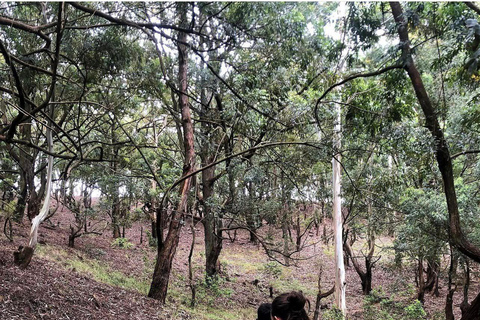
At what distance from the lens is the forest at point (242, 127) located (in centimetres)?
518

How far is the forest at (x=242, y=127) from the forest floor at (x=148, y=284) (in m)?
0.06

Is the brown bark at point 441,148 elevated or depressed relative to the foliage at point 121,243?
elevated

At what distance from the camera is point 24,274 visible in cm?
596

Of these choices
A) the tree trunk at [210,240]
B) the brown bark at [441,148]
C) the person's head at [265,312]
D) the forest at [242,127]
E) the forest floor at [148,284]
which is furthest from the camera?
the tree trunk at [210,240]

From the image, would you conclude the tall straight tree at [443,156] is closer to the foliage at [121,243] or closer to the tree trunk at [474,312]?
the tree trunk at [474,312]

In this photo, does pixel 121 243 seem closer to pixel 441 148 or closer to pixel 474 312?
pixel 474 312

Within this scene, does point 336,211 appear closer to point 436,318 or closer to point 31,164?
point 436,318

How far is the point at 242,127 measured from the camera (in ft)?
26.6

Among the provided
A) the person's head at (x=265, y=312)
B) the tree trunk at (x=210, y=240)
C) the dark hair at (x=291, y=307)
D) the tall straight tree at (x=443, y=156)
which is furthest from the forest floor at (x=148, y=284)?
the tall straight tree at (x=443, y=156)

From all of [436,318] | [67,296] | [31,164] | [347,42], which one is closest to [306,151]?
[347,42]

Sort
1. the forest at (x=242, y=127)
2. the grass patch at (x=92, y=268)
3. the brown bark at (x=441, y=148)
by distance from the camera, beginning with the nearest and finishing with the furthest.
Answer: the brown bark at (x=441, y=148) → the forest at (x=242, y=127) → the grass patch at (x=92, y=268)

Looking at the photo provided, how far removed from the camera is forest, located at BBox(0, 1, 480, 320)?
5176 millimetres

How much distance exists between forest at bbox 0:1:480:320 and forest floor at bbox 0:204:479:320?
0.20 feet

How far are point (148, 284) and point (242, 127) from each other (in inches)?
219
